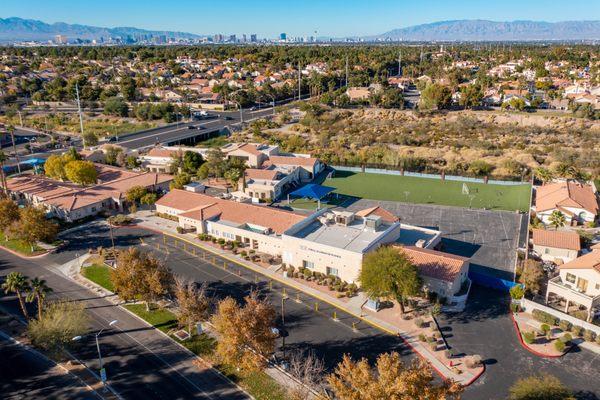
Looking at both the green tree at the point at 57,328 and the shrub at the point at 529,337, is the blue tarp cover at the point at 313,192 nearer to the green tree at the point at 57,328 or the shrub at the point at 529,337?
the shrub at the point at 529,337

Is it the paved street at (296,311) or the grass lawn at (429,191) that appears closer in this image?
the paved street at (296,311)

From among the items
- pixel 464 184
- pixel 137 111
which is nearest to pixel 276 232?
pixel 464 184

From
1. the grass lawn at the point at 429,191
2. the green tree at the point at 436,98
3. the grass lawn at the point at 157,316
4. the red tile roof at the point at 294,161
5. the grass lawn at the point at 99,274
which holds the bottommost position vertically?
the grass lawn at the point at 157,316

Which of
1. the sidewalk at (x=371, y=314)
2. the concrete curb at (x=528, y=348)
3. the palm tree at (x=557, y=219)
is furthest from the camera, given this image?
the palm tree at (x=557, y=219)

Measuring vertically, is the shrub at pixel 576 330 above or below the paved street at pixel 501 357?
above

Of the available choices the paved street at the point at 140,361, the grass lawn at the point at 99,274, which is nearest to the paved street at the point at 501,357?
the paved street at the point at 140,361

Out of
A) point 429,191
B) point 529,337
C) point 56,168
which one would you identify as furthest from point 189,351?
point 56,168

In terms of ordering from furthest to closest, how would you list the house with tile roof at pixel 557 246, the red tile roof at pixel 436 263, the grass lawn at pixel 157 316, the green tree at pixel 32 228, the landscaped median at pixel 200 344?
1. the green tree at pixel 32 228
2. the house with tile roof at pixel 557 246
3. the red tile roof at pixel 436 263
4. the grass lawn at pixel 157 316
5. the landscaped median at pixel 200 344

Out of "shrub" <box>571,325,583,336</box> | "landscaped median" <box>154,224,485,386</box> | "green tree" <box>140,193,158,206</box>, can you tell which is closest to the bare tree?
"landscaped median" <box>154,224,485,386</box>
